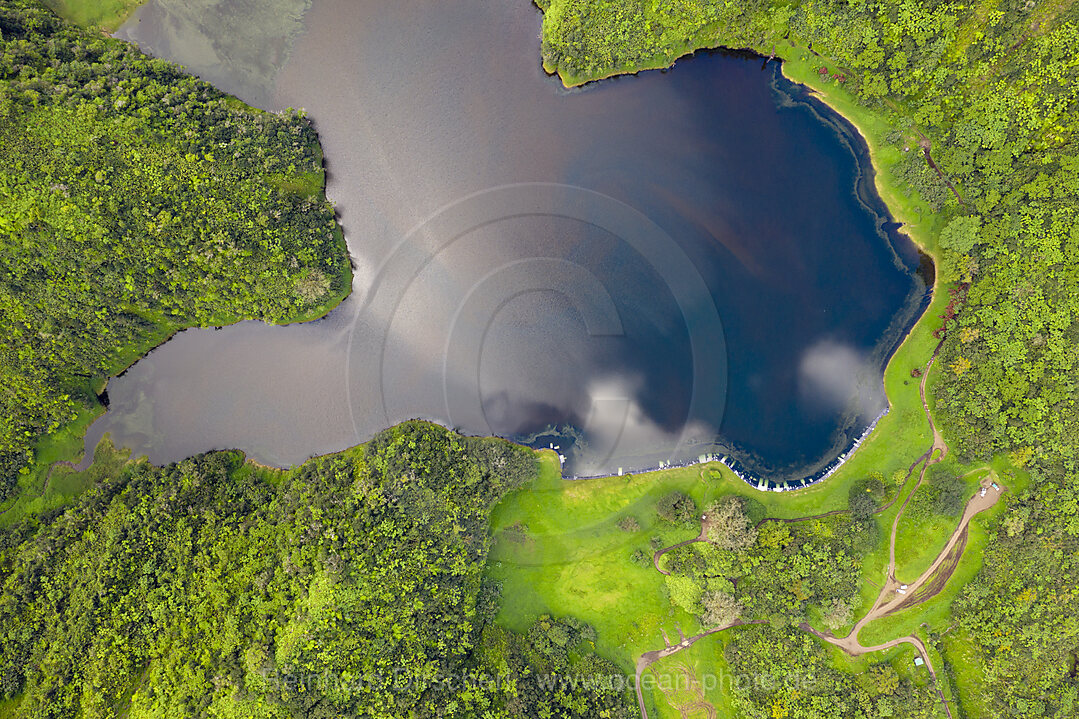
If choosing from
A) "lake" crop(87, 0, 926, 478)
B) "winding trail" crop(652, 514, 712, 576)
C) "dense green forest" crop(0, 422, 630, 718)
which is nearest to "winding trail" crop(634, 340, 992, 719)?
"winding trail" crop(652, 514, 712, 576)

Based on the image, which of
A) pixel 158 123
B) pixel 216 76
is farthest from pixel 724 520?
pixel 216 76

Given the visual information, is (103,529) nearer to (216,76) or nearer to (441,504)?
(441,504)

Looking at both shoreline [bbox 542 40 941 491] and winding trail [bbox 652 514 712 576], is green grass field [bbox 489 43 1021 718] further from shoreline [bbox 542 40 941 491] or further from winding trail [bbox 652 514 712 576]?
winding trail [bbox 652 514 712 576]

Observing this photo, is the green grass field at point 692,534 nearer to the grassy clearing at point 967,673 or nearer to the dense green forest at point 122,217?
the grassy clearing at point 967,673

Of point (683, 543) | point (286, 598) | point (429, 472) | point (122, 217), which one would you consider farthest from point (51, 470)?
point (683, 543)

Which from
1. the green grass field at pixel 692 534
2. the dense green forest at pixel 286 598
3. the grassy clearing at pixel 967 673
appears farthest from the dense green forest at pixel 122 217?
the grassy clearing at pixel 967 673

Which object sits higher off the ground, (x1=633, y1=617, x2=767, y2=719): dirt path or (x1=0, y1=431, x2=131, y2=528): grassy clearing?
(x1=633, y1=617, x2=767, y2=719): dirt path
